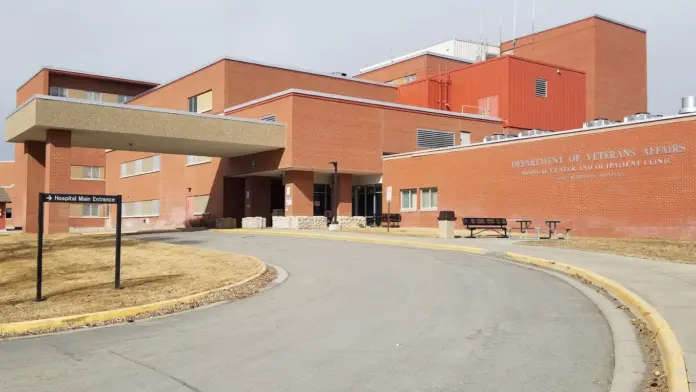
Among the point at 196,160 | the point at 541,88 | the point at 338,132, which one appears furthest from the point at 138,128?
the point at 541,88

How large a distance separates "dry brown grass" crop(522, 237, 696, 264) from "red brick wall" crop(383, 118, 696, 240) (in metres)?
1.52

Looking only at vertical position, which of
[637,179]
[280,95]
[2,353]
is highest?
[280,95]

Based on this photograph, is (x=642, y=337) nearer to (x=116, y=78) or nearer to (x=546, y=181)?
(x=546, y=181)

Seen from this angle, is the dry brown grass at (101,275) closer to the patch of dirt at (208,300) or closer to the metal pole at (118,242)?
the metal pole at (118,242)

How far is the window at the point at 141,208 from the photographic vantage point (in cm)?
5681

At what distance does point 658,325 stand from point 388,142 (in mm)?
34757

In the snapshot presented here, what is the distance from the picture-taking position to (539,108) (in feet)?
156

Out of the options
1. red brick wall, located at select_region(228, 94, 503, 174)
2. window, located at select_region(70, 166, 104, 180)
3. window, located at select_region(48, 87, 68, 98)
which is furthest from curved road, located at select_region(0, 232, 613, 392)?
window, located at select_region(48, 87, 68, 98)

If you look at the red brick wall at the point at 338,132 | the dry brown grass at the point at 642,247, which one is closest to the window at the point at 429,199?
the red brick wall at the point at 338,132

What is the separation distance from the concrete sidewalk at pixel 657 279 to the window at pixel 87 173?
52875 millimetres

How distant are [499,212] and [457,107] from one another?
2041cm

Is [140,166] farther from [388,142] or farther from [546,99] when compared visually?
[546,99]

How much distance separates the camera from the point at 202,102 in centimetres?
4847

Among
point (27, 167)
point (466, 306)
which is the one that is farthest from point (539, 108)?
point (466, 306)
